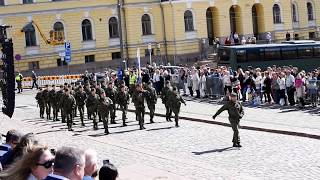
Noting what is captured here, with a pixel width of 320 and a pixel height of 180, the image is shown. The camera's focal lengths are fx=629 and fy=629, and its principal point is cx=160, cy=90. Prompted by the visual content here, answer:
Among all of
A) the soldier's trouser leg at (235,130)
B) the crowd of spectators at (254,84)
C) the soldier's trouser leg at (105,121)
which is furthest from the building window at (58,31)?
the soldier's trouser leg at (235,130)

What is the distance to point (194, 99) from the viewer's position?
112 feet

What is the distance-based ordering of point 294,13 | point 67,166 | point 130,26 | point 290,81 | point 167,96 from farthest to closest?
point 294,13, point 130,26, point 290,81, point 167,96, point 67,166

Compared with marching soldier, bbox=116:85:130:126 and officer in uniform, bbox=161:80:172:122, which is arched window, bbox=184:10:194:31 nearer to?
marching soldier, bbox=116:85:130:126

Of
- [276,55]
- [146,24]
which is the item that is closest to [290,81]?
[276,55]

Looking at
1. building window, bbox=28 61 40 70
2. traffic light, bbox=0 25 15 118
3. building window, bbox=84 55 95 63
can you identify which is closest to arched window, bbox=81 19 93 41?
building window, bbox=84 55 95 63

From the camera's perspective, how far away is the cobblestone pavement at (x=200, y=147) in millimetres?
14812

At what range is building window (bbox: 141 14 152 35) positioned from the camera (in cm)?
5928

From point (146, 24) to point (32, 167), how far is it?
177 feet

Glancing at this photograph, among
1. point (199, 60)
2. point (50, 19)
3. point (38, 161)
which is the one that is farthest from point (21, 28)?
point (38, 161)

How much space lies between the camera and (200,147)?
62.4ft

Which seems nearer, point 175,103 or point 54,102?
point 175,103

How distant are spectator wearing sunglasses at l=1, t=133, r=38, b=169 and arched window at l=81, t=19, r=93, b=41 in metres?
49.8

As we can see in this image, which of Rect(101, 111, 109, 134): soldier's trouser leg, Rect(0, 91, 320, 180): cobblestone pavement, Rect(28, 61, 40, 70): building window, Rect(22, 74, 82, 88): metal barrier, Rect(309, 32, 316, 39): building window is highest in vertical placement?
Rect(309, 32, 316, 39): building window

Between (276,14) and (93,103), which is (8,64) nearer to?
(93,103)
